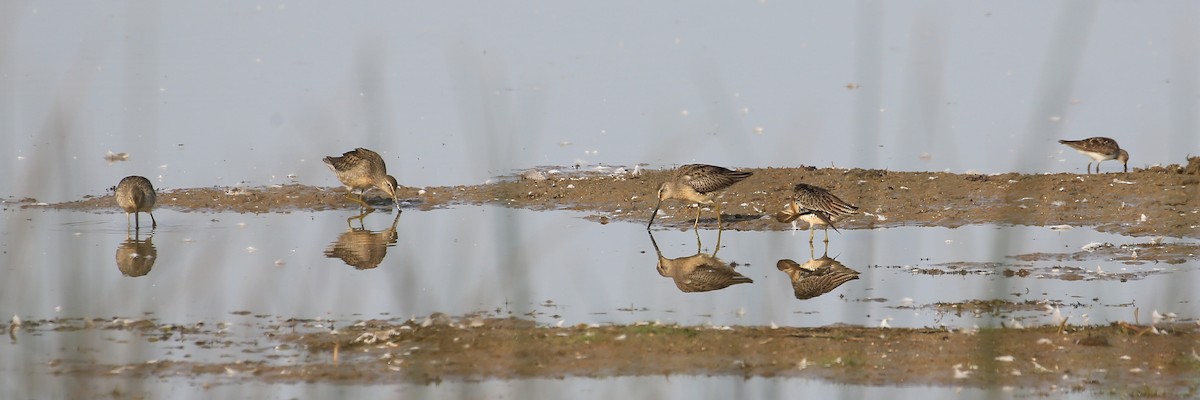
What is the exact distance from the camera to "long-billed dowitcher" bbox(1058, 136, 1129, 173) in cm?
1841

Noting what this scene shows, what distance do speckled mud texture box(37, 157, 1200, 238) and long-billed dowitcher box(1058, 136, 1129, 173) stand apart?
99 cm

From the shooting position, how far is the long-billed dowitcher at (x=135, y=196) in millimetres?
15516

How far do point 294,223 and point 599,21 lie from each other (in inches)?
616

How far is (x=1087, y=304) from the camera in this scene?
1202 centimetres

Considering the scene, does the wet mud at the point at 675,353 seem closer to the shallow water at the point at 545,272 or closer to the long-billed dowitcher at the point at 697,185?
the shallow water at the point at 545,272

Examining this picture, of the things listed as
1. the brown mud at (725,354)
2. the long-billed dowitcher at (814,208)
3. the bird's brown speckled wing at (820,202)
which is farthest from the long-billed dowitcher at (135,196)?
the bird's brown speckled wing at (820,202)

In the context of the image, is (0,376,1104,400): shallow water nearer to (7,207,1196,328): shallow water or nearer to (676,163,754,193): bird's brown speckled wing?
(7,207,1196,328): shallow water

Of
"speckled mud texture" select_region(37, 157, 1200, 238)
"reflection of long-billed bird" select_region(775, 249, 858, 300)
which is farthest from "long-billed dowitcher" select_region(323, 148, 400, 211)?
"reflection of long-billed bird" select_region(775, 249, 858, 300)

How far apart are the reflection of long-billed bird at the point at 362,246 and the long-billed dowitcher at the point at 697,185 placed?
2781 mm

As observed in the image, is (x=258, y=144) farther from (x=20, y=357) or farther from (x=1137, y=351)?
(x=1137, y=351)

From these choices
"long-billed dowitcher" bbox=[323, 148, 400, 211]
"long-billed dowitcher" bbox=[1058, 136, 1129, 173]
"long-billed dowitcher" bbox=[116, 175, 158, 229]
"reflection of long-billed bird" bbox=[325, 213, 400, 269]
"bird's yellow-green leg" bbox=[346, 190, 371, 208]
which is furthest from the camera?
"long-billed dowitcher" bbox=[1058, 136, 1129, 173]

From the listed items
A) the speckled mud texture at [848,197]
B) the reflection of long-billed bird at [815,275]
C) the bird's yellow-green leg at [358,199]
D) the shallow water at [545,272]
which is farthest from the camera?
the bird's yellow-green leg at [358,199]

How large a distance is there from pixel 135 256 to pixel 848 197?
743 cm

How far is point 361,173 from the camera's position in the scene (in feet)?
57.3
